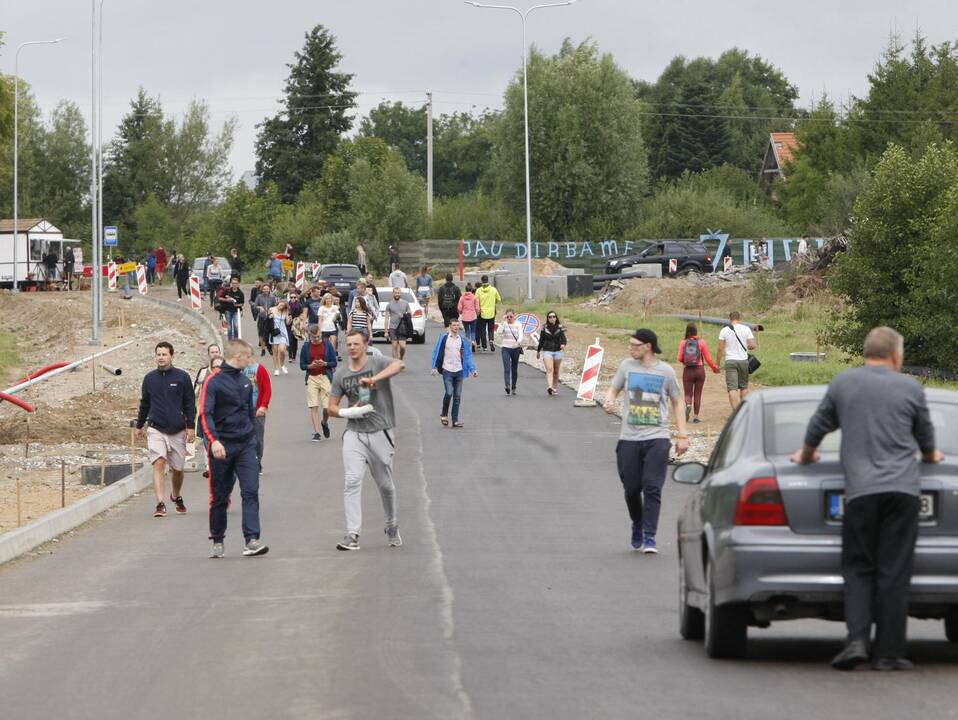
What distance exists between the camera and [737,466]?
328 inches

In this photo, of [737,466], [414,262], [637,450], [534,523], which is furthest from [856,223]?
[414,262]

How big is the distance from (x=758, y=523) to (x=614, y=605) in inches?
130

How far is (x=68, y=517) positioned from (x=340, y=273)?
37.3 m

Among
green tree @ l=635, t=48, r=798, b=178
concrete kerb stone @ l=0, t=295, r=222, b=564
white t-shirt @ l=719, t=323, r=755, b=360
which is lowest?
concrete kerb stone @ l=0, t=295, r=222, b=564

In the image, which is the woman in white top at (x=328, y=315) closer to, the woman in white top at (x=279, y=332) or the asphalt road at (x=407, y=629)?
the woman in white top at (x=279, y=332)

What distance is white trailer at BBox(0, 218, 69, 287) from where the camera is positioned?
235 feet

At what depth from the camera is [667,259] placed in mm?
70812

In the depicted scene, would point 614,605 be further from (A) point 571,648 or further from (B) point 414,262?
(B) point 414,262

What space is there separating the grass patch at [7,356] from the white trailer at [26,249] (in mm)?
15635

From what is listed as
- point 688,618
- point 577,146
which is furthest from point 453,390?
point 577,146

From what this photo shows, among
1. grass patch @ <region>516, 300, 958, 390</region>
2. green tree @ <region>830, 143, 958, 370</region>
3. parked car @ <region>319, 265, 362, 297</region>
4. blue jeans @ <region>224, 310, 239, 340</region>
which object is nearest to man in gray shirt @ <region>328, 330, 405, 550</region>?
grass patch @ <region>516, 300, 958, 390</region>

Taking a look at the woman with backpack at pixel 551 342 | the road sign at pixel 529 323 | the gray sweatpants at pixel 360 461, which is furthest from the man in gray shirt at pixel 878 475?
the road sign at pixel 529 323

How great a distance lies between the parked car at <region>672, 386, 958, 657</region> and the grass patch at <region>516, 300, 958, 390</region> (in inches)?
931

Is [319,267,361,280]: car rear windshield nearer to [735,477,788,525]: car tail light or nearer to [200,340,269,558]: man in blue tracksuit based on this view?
[200,340,269,558]: man in blue tracksuit
